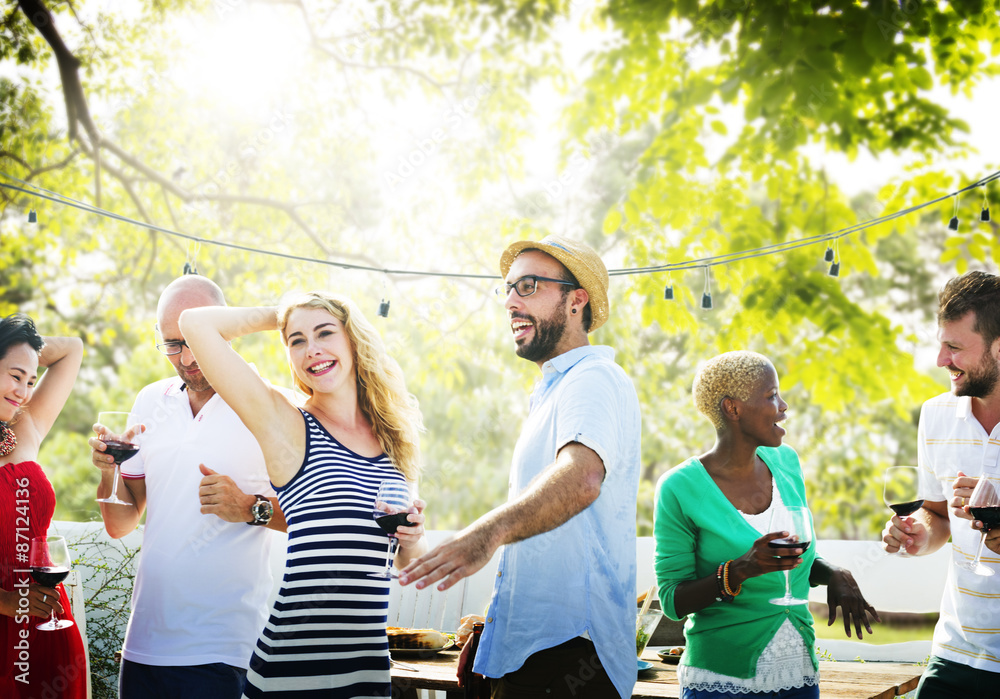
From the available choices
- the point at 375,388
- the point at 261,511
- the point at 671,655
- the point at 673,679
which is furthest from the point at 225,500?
the point at 671,655

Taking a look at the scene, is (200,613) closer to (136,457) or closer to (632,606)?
(136,457)

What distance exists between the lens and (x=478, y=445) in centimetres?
1164

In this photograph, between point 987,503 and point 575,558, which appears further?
point 987,503

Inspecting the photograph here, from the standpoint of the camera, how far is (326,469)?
2.08 meters

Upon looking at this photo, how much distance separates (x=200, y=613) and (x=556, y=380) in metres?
1.26

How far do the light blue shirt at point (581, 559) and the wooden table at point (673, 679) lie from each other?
0.99 m

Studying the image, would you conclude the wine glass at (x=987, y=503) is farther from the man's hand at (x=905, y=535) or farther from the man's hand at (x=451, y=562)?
the man's hand at (x=451, y=562)

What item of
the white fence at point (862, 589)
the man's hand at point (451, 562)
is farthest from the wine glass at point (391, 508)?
the white fence at point (862, 589)

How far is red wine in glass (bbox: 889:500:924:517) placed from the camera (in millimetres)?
2363

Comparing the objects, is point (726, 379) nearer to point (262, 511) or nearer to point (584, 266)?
point (584, 266)

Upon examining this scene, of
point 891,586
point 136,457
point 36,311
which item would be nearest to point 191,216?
point 36,311

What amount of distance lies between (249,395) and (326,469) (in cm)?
29

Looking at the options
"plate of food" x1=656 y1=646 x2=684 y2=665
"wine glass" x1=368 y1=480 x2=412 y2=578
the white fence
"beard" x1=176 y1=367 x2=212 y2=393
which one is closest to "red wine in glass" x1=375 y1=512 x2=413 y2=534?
"wine glass" x1=368 y1=480 x2=412 y2=578

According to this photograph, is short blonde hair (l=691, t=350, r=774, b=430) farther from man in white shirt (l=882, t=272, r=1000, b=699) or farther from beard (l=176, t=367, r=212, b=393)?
beard (l=176, t=367, r=212, b=393)
